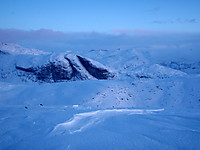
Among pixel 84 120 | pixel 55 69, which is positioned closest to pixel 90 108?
pixel 84 120

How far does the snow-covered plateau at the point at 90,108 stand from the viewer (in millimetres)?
Answer: 2891

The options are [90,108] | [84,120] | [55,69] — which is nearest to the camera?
[84,120]

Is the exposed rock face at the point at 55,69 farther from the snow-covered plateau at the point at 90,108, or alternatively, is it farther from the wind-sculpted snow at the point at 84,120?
the wind-sculpted snow at the point at 84,120

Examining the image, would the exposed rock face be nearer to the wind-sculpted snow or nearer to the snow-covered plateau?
the snow-covered plateau

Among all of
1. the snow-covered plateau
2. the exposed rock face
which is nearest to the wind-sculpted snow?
the snow-covered plateau

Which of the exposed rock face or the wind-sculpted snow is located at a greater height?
the wind-sculpted snow

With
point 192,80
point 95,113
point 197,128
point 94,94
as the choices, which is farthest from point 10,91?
point 192,80

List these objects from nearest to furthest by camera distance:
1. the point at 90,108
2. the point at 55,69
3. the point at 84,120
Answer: the point at 84,120, the point at 90,108, the point at 55,69

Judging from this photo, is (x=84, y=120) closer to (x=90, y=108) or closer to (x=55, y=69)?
(x=90, y=108)

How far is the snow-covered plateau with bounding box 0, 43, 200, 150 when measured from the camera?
289 cm

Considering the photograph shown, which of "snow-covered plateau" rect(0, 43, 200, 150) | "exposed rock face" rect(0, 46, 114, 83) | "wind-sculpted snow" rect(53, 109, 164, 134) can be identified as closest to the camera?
"snow-covered plateau" rect(0, 43, 200, 150)

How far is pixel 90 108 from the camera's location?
5723 millimetres

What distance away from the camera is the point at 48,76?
14250mm

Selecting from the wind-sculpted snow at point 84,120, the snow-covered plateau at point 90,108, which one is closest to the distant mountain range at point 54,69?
the snow-covered plateau at point 90,108
